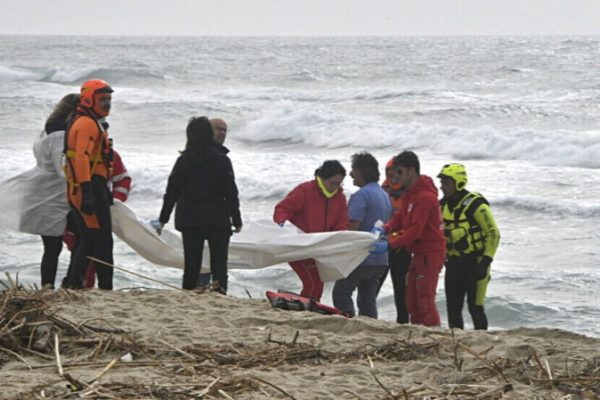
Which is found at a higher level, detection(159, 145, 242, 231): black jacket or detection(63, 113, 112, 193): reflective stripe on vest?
detection(63, 113, 112, 193): reflective stripe on vest

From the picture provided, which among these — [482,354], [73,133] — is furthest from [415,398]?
[73,133]

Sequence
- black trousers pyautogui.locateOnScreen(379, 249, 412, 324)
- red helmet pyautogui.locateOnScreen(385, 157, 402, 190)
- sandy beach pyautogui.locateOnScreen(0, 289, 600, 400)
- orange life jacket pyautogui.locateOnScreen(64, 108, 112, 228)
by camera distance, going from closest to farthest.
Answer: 1. sandy beach pyautogui.locateOnScreen(0, 289, 600, 400)
2. orange life jacket pyautogui.locateOnScreen(64, 108, 112, 228)
3. red helmet pyautogui.locateOnScreen(385, 157, 402, 190)
4. black trousers pyautogui.locateOnScreen(379, 249, 412, 324)

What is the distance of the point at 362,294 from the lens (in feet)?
31.0

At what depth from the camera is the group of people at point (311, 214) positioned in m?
8.48

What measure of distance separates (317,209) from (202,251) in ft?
3.38

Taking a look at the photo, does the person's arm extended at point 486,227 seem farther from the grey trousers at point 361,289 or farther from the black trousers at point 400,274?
the grey trousers at point 361,289

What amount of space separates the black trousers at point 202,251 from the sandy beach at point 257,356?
0.92 meters

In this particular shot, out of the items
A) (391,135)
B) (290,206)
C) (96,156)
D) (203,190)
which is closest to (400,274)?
(290,206)

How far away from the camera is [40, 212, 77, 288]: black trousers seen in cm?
910

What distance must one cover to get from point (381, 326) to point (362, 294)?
1.86 metres

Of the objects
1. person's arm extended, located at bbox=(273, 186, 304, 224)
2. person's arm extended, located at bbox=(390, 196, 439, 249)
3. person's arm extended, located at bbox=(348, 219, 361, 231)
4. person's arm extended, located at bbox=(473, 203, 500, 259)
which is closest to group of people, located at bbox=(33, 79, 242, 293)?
person's arm extended, located at bbox=(273, 186, 304, 224)

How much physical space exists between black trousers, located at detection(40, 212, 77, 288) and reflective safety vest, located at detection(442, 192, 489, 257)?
2831 mm

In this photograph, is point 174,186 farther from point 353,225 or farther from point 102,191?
point 353,225

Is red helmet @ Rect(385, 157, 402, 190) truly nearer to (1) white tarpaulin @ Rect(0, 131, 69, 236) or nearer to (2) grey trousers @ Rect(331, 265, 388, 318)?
(2) grey trousers @ Rect(331, 265, 388, 318)
